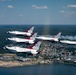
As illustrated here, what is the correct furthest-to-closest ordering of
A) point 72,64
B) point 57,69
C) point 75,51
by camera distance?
point 75,51
point 72,64
point 57,69

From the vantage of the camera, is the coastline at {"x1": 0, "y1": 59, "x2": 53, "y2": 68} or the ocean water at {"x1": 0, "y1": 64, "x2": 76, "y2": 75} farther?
the coastline at {"x1": 0, "y1": 59, "x2": 53, "y2": 68}

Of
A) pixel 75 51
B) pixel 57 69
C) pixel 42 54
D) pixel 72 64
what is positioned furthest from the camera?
pixel 75 51

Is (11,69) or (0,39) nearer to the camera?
(11,69)

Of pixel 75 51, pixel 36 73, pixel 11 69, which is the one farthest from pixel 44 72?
pixel 75 51

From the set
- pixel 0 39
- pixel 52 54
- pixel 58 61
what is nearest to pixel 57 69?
pixel 58 61

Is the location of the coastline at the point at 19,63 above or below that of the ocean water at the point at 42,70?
above

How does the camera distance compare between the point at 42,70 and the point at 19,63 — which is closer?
the point at 42,70

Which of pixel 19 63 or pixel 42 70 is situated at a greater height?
pixel 19 63

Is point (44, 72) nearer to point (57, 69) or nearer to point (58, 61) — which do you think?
point (57, 69)

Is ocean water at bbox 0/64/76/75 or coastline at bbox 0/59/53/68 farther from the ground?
coastline at bbox 0/59/53/68

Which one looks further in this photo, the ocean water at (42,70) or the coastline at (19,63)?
the coastline at (19,63)
